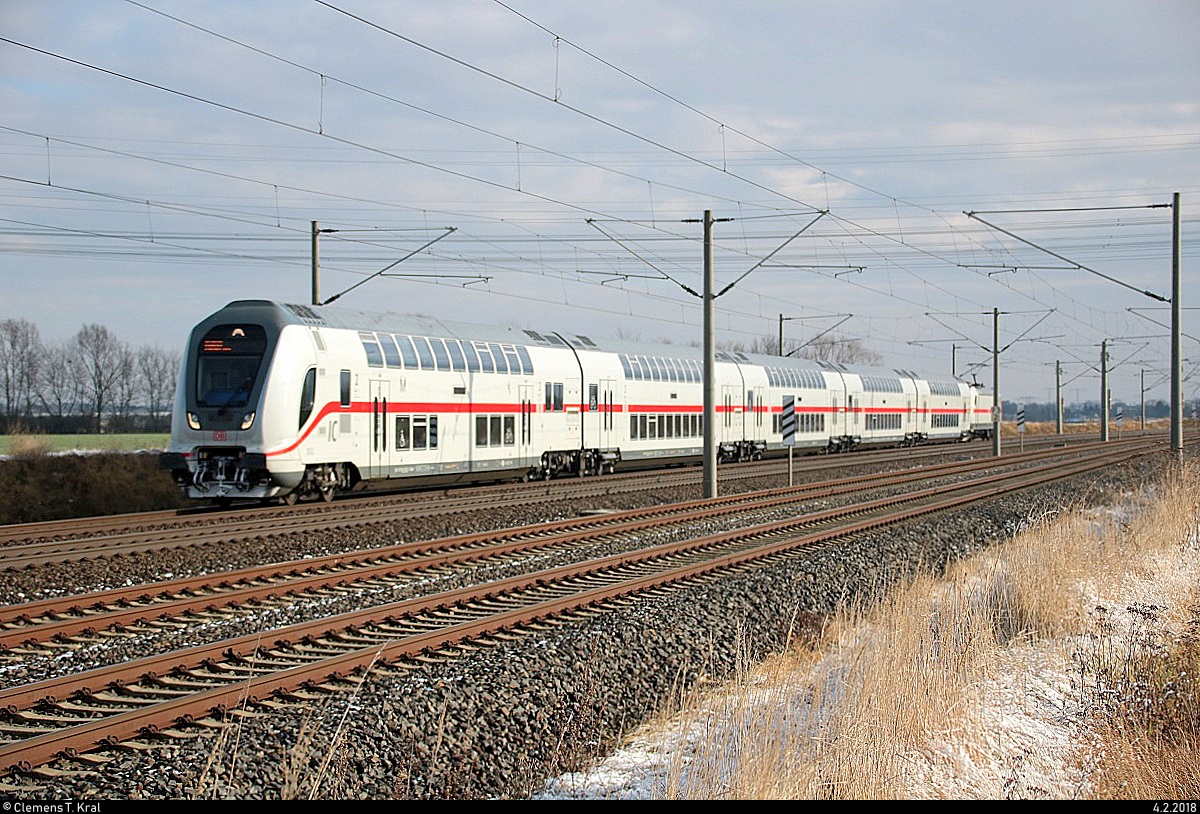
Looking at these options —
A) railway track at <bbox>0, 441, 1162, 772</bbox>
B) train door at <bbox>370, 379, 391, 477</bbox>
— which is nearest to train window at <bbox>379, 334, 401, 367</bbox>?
train door at <bbox>370, 379, 391, 477</bbox>

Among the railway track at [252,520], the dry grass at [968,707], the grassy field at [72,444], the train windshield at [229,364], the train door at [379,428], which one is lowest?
the dry grass at [968,707]

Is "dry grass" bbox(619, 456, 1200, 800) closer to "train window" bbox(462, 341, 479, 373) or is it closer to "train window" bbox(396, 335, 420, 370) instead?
"train window" bbox(396, 335, 420, 370)

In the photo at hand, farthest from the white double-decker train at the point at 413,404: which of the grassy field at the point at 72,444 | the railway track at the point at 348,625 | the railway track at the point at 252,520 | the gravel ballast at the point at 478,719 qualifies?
the grassy field at the point at 72,444

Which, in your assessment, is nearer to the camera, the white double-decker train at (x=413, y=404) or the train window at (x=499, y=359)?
the white double-decker train at (x=413, y=404)

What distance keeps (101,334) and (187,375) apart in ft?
218

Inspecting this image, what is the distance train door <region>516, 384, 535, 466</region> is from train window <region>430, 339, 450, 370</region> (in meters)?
3.09

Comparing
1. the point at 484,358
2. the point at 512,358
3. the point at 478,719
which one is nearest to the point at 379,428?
the point at 484,358

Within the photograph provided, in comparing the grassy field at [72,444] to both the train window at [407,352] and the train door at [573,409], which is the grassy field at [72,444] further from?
the train door at [573,409]

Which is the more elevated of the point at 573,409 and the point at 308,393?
the point at 308,393

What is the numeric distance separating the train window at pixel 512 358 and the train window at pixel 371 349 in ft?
17.0

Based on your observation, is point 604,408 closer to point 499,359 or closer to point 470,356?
point 499,359

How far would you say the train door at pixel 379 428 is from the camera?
23.1 metres

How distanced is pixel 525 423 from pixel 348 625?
719 inches

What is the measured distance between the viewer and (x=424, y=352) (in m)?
24.9
